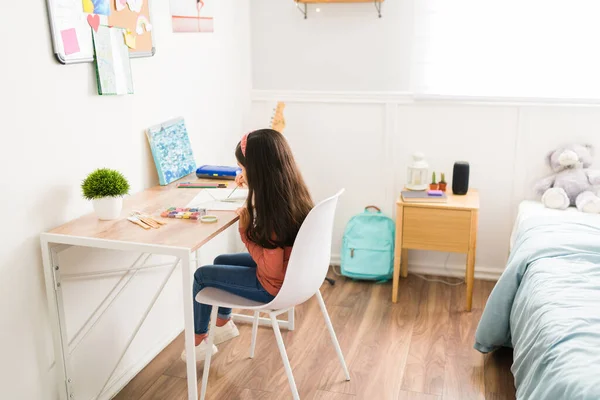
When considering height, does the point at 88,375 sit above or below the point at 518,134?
below


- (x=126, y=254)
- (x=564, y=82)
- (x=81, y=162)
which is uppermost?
(x=564, y=82)

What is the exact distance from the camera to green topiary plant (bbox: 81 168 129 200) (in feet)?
6.75

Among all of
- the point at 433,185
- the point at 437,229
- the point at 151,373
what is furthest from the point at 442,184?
the point at 151,373

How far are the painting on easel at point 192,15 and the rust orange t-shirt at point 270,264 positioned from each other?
112 cm

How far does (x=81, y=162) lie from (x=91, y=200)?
15 centimetres

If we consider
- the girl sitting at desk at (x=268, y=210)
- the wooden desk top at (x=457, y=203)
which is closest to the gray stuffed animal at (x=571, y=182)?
the wooden desk top at (x=457, y=203)

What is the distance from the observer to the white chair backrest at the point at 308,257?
1.99 metres

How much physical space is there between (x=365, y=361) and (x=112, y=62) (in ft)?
5.04

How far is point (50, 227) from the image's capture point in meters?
2.04

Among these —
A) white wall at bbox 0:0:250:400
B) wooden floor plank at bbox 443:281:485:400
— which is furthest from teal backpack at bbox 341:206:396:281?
white wall at bbox 0:0:250:400

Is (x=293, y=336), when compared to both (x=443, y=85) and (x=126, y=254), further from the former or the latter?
(x=443, y=85)

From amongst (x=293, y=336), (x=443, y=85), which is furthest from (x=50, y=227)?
(x=443, y=85)

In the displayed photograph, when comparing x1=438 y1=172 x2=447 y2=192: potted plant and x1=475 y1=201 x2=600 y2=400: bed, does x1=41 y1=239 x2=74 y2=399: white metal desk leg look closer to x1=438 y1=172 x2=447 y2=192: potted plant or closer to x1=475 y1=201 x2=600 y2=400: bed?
x1=475 y1=201 x2=600 y2=400: bed

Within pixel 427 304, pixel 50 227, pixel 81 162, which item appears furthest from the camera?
pixel 427 304
